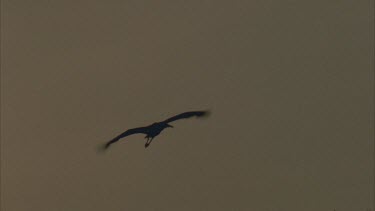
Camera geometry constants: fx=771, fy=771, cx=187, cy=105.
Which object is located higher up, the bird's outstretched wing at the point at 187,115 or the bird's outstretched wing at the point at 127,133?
the bird's outstretched wing at the point at 187,115

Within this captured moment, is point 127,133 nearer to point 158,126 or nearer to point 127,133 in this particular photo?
point 127,133

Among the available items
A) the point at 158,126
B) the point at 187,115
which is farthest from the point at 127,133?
the point at 187,115

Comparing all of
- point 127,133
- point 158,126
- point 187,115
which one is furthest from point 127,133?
point 187,115

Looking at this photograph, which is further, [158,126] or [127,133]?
[127,133]

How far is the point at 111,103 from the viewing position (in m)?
8.34

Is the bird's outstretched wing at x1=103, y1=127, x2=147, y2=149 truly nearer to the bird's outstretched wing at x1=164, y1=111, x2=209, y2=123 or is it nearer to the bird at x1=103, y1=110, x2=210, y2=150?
the bird at x1=103, y1=110, x2=210, y2=150

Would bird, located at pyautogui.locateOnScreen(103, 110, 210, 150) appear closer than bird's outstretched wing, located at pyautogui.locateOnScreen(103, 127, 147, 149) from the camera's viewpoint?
Yes

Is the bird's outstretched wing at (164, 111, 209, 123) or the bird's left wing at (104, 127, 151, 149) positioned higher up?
the bird's outstretched wing at (164, 111, 209, 123)

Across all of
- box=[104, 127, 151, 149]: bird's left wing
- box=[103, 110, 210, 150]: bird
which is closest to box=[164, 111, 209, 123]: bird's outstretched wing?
box=[103, 110, 210, 150]: bird

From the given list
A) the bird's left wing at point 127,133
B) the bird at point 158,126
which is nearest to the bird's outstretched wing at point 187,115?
the bird at point 158,126

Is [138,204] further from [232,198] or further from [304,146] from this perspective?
[304,146]

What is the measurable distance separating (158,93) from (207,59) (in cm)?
63

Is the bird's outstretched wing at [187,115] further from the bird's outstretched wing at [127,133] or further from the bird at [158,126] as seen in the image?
the bird's outstretched wing at [127,133]

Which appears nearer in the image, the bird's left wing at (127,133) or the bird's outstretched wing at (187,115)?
the bird's outstretched wing at (187,115)
